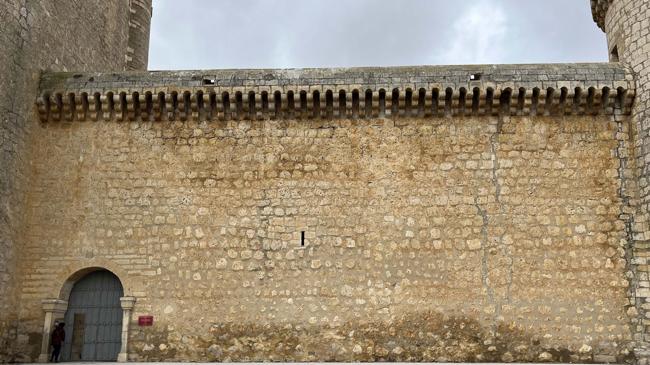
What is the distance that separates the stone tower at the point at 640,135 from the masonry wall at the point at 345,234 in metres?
0.24

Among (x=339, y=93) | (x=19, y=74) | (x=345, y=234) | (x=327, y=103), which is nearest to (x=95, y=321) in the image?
(x=19, y=74)

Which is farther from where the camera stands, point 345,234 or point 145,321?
point 345,234

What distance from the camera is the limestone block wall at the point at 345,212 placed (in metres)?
9.49

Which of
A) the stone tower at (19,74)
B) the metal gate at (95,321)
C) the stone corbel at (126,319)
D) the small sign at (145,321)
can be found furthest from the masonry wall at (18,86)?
the small sign at (145,321)

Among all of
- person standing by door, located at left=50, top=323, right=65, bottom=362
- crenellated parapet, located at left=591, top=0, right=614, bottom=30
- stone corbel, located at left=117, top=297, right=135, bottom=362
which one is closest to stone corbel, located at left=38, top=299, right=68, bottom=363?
person standing by door, located at left=50, top=323, right=65, bottom=362

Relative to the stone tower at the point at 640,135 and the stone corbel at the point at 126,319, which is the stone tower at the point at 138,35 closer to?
the stone corbel at the point at 126,319

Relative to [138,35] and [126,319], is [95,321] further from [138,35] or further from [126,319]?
[138,35]

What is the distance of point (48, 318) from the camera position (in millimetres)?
9734

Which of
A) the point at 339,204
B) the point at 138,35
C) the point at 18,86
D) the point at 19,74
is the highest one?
the point at 138,35

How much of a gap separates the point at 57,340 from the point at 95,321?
0.62 metres

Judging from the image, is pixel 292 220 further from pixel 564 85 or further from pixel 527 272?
pixel 564 85

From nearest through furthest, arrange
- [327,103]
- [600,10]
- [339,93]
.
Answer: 1. [339,93]
2. [327,103]
3. [600,10]

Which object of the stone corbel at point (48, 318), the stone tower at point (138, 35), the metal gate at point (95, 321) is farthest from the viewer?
the stone tower at point (138, 35)

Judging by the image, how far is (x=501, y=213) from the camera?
9.81 m
